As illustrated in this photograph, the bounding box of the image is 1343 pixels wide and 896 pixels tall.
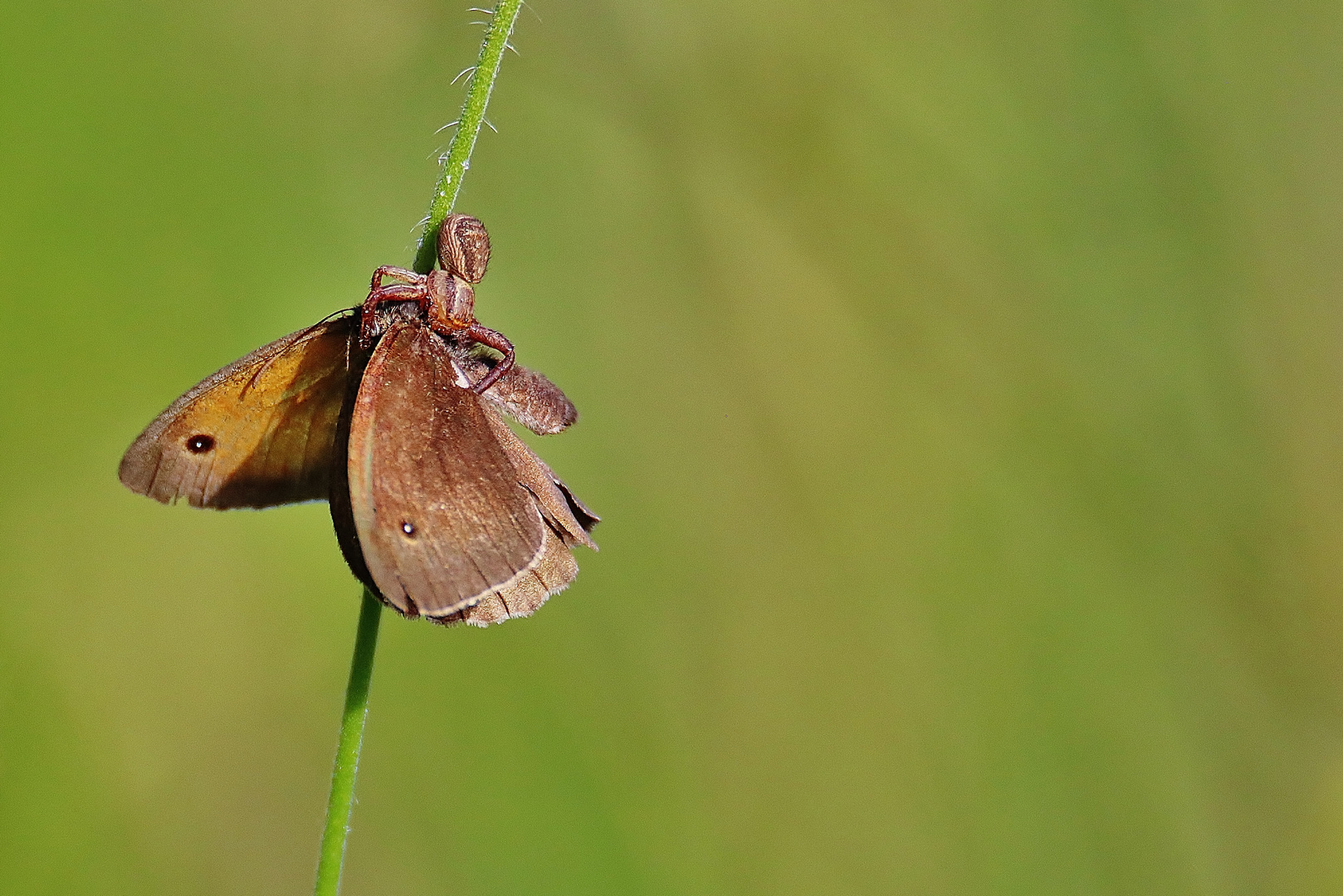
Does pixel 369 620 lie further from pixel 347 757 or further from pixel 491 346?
pixel 491 346

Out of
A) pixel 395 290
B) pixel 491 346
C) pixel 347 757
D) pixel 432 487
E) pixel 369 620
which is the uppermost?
pixel 395 290

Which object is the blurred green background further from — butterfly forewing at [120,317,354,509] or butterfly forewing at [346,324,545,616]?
butterfly forewing at [346,324,545,616]

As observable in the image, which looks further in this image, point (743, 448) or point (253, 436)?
point (743, 448)

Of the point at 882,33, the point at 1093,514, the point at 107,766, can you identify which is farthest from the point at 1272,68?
the point at 107,766

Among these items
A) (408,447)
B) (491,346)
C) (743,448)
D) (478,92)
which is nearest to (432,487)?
(408,447)

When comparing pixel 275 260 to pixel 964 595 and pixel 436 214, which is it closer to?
pixel 436 214
